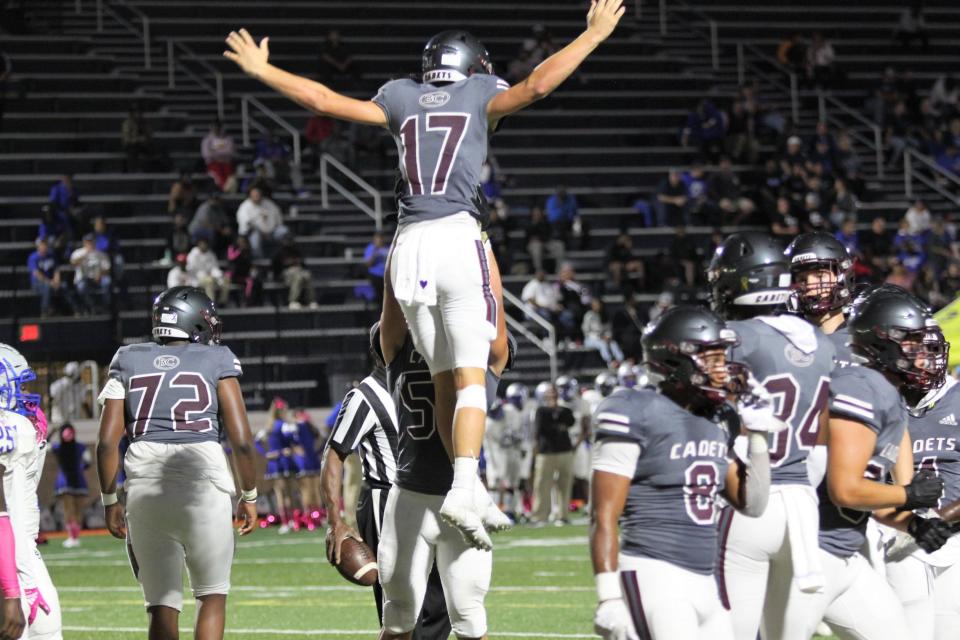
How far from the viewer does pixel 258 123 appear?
28.2 metres

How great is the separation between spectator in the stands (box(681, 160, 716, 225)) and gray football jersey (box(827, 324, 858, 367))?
2126 cm

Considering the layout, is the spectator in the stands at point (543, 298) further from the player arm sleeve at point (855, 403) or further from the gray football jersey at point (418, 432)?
the player arm sleeve at point (855, 403)

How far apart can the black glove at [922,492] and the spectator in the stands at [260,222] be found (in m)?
19.0

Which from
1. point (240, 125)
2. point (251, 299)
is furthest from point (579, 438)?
point (240, 125)

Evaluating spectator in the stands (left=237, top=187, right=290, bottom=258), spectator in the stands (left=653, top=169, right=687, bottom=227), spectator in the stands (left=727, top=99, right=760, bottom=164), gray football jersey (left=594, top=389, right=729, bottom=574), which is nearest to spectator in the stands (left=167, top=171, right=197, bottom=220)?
spectator in the stands (left=237, top=187, right=290, bottom=258)

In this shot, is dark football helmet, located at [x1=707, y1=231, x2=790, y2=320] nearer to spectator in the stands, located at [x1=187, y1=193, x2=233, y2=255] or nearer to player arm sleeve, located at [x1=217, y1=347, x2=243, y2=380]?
player arm sleeve, located at [x1=217, y1=347, x2=243, y2=380]

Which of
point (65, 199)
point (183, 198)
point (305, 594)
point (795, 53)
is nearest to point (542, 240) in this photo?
point (183, 198)

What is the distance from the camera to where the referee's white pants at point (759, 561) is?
5.74 m

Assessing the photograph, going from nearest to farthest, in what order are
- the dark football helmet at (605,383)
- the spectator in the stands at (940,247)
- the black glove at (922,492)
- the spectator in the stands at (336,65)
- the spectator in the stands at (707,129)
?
the black glove at (922,492) → the dark football helmet at (605,383) → the spectator in the stands at (940,247) → the spectator in the stands at (336,65) → the spectator in the stands at (707,129)

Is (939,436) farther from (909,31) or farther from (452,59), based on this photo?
(909,31)

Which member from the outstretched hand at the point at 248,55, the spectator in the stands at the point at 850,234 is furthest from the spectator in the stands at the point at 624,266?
the outstretched hand at the point at 248,55

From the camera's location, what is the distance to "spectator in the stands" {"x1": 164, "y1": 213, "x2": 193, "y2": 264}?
77.3 feet

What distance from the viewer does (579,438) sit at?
78.1ft

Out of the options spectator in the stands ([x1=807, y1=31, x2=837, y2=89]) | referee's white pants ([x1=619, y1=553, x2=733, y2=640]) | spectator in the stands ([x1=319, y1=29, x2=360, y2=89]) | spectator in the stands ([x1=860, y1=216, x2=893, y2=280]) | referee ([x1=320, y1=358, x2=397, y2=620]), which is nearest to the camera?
referee's white pants ([x1=619, y1=553, x2=733, y2=640])
